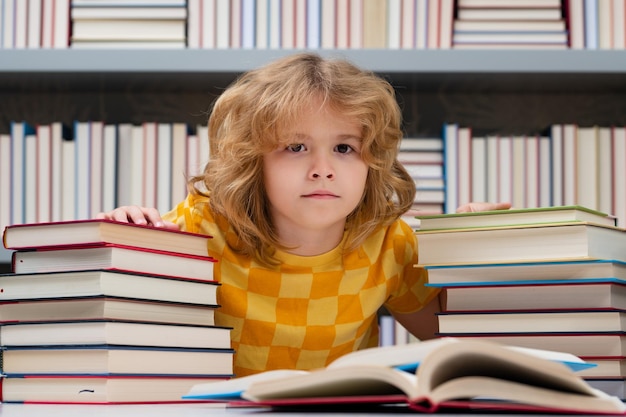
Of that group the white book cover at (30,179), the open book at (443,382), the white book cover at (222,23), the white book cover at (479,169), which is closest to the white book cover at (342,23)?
the white book cover at (222,23)

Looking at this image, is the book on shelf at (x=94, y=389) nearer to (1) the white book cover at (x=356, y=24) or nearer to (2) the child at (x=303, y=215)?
(2) the child at (x=303, y=215)

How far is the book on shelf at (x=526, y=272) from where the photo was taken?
1.00 meters

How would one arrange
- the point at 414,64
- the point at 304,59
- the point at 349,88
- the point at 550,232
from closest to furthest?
1. the point at 550,232
2. the point at 349,88
3. the point at 304,59
4. the point at 414,64

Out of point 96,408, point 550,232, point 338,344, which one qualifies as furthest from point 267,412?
point 338,344

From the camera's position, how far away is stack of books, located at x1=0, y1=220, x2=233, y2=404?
90 centimetres

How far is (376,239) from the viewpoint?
4.60 feet

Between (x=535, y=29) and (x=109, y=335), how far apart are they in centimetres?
124

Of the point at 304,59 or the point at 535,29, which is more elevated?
the point at 535,29

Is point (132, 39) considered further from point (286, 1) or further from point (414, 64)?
point (414, 64)

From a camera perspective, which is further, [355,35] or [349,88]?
[355,35]

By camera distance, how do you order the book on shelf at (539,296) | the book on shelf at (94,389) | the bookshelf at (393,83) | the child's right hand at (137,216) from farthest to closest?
the bookshelf at (393,83) → the child's right hand at (137,216) → the book on shelf at (539,296) → the book on shelf at (94,389)

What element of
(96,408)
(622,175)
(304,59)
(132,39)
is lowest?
(96,408)

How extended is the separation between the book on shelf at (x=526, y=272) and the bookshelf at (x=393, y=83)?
0.75m

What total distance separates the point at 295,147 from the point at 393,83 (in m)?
0.67
